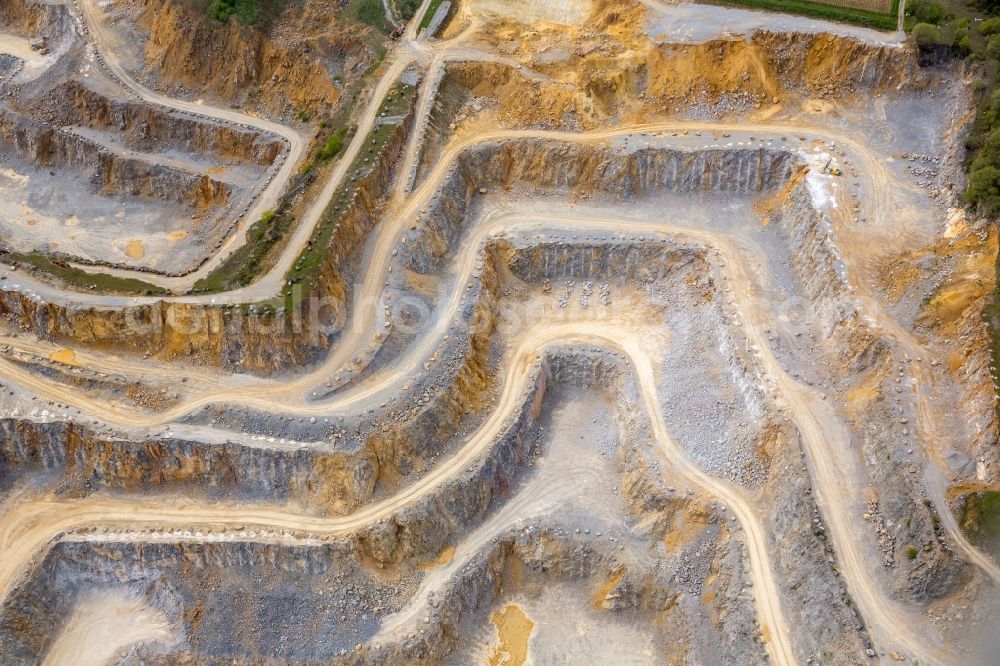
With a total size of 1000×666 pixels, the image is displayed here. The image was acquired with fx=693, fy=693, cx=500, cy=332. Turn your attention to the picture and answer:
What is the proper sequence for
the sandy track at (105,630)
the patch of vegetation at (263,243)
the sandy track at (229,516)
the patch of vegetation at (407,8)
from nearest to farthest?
the sandy track at (105,630)
the sandy track at (229,516)
the patch of vegetation at (263,243)
the patch of vegetation at (407,8)

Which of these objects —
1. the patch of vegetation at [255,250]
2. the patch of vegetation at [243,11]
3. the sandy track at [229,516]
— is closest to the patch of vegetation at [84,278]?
the patch of vegetation at [255,250]

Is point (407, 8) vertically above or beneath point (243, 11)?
above

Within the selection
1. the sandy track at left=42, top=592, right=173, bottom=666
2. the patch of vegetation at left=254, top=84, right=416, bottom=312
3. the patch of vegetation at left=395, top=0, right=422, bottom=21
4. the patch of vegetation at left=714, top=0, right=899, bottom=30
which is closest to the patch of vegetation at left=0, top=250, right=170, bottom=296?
the patch of vegetation at left=254, top=84, right=416, bottom=312

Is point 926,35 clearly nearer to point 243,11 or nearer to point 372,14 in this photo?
point 372,14

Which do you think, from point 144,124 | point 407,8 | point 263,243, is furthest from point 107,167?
point 407,8

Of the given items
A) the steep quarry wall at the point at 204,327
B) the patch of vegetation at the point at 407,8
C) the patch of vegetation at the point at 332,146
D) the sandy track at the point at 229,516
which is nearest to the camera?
the sandy track at the point at 229,516

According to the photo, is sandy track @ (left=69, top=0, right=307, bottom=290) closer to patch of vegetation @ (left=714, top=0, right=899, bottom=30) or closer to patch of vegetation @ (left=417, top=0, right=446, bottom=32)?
patch of vegetation @ (left=417, top=0, right=446, bottom=32)

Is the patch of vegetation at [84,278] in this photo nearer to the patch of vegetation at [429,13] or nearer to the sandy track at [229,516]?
the sandy track at [229,516]

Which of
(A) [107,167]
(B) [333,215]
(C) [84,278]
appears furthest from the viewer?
(A) [107,167]
